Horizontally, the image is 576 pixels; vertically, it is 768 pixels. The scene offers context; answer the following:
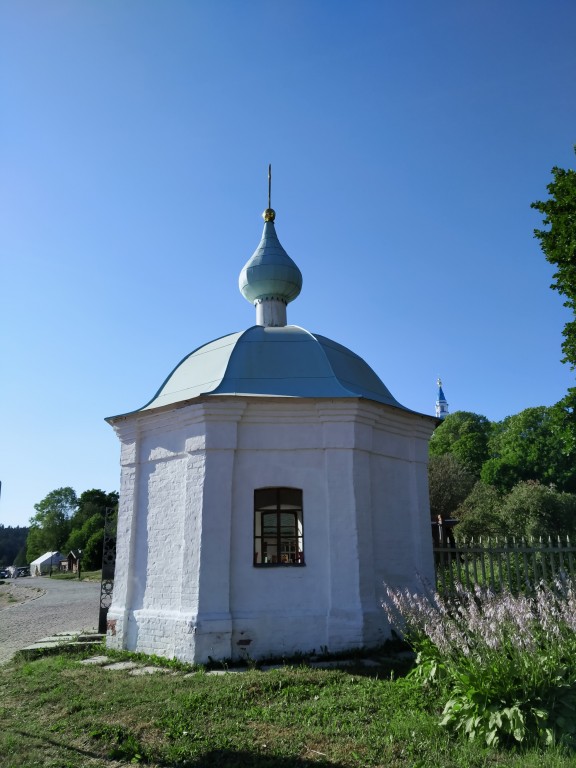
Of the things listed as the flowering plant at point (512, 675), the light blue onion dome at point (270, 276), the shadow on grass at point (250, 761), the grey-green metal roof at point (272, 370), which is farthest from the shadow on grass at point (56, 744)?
the light blue onion dome at point (270, 276)

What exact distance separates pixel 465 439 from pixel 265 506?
38817 mm

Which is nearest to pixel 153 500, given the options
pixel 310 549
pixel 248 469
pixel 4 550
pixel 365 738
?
pixel 248 469

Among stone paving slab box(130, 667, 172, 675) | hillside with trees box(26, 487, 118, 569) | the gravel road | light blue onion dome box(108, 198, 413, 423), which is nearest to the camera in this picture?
stone paving slab box(130, 667, 172, 675)

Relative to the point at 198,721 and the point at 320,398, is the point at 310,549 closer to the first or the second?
the point at 320,398

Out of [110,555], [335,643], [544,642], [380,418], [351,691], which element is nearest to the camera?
[544,642]

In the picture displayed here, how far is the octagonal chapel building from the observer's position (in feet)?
28.0

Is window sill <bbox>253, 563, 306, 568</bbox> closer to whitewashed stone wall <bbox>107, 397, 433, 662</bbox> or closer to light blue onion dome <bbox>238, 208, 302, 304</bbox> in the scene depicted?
whitewashed stone wall <bbox>107, 397, 433, 662</bbox>

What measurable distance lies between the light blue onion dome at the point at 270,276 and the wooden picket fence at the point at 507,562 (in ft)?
20.9

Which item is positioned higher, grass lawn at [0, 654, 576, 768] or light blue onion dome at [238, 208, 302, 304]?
light blue onion dome at [238, 208, 302, 304]

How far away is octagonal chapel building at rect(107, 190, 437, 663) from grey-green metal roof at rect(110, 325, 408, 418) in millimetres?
35

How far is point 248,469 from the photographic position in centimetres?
919

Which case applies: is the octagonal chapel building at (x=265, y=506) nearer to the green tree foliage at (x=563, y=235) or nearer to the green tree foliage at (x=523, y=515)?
the green tree foliage at (x=563, y=235)

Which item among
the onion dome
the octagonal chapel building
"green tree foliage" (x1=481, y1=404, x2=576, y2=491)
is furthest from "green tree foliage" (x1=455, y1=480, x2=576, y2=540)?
the octagonal chapel building

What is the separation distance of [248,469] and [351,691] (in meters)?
3.81
